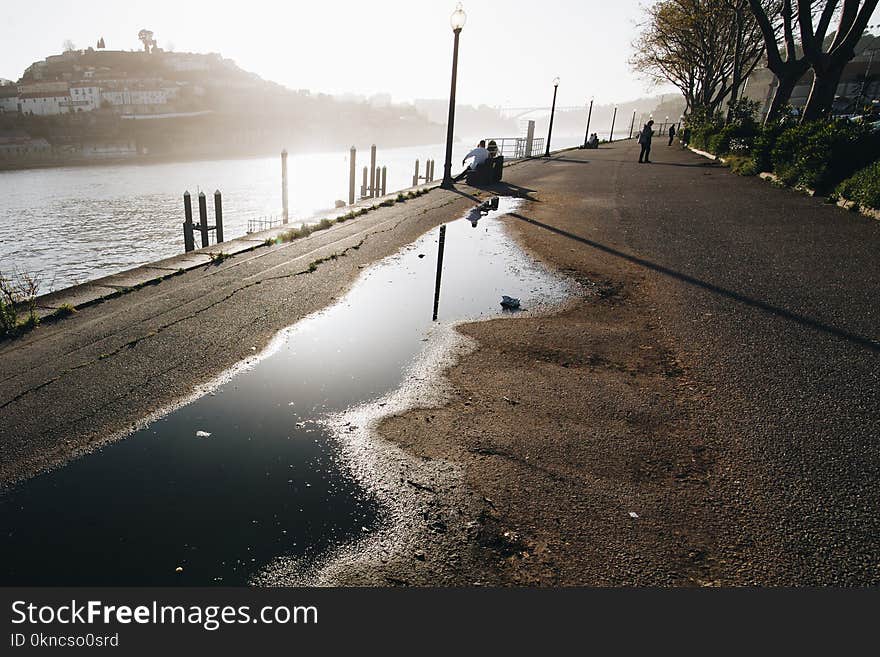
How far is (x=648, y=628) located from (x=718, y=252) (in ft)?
25.4

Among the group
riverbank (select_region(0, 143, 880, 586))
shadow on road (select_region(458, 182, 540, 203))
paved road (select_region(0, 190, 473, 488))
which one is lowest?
paved road (select_region(0, 190, 473, 488))

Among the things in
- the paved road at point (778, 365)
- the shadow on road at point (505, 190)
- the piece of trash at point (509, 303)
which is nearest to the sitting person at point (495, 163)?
the shadow on road at point (505, 190)

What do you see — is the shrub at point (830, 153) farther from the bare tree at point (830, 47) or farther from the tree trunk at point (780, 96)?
the tree trunk at point (780, 96)

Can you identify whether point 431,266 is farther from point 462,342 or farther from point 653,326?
point 653,326

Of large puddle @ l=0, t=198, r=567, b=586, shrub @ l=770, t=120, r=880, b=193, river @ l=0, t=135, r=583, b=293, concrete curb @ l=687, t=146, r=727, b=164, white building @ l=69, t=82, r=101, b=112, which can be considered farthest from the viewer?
white building @ l=69, t=82, r=101, b=112

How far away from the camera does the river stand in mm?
24344

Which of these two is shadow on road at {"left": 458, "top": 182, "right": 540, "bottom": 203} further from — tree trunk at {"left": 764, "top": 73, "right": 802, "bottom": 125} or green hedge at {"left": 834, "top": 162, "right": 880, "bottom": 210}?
tree trunk at {"left": 764, "top": 73, "right": 802, "bottom": 125}

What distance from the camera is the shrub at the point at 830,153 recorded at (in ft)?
38.5

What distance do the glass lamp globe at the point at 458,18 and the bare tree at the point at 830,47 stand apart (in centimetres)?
1057

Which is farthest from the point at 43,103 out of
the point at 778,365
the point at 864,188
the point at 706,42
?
the point at 778,365

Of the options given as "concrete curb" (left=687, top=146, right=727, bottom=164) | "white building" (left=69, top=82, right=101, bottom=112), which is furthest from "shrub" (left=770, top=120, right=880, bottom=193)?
"white building" (left=69, top=82, right=101, bottom=112)

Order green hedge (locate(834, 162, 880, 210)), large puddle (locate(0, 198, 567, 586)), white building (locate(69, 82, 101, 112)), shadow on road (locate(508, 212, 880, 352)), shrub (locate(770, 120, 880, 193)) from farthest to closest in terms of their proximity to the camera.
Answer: white building (locate(69, 82, 101, 112)) < shrub (locate(770, 120, 880, 193)) < green hedge (locate(834, 162, 880, 210)) < shadow on road (locate(508, 212, 880, 352)) < large puddle (locate(0, 198, 567, 586))

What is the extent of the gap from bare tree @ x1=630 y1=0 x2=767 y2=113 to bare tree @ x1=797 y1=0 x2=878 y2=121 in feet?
40.1

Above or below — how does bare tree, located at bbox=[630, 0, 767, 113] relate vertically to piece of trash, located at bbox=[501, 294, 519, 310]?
above
